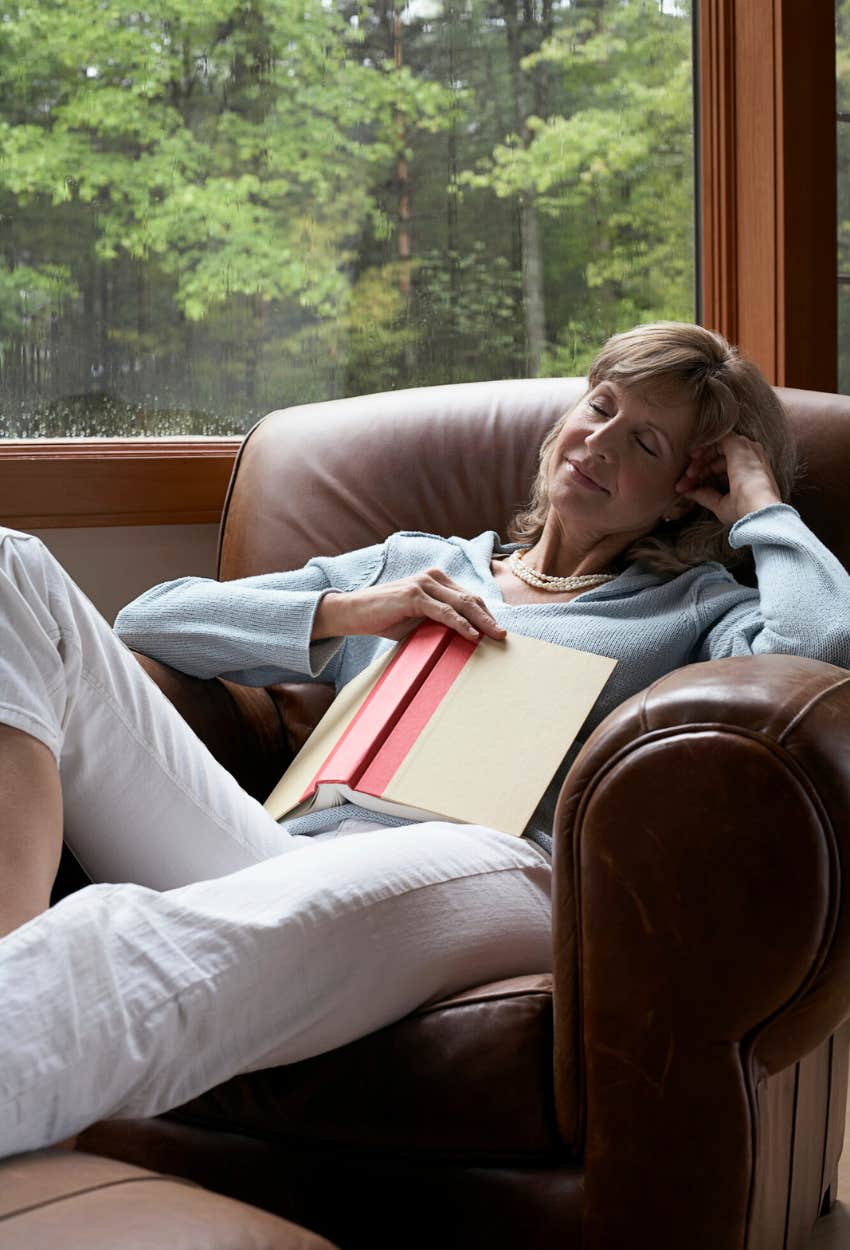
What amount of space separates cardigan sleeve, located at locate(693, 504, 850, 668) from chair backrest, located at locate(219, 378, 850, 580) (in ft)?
1.19

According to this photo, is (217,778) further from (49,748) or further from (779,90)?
(779,90)

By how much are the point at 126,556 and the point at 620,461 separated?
37.1 inches

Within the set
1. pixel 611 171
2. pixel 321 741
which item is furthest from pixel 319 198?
pixel 321 741

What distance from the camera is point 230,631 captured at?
1.51 meters

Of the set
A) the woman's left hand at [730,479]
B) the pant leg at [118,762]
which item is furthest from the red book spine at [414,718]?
the woman's left hand at [730,479]

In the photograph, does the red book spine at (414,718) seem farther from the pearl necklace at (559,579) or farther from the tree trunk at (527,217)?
the tree trunk at (527,217)

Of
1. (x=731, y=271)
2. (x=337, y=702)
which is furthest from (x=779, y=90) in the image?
(x=337, y=702)

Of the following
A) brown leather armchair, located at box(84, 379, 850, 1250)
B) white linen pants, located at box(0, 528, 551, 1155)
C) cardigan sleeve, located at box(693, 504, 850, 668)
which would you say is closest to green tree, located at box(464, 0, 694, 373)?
cardigan sleeve, located at box(693, 504, 850, 668)

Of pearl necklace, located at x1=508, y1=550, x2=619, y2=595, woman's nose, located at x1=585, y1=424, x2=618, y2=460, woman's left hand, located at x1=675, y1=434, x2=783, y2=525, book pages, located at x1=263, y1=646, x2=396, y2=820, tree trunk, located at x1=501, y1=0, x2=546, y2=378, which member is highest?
tree trunk, located at x1=501, y1=0, x2=546, y2=378

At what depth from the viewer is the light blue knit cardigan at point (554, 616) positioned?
4.46 ft

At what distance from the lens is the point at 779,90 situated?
2.14 m

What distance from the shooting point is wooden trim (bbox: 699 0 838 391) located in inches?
84.5

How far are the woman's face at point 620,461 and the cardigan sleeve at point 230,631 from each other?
0.34m

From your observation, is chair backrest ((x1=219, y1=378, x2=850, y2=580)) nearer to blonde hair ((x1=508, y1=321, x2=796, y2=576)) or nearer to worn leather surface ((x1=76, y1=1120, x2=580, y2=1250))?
blonde hair ((x1=508, y1=321, x2=796, y2=576))
